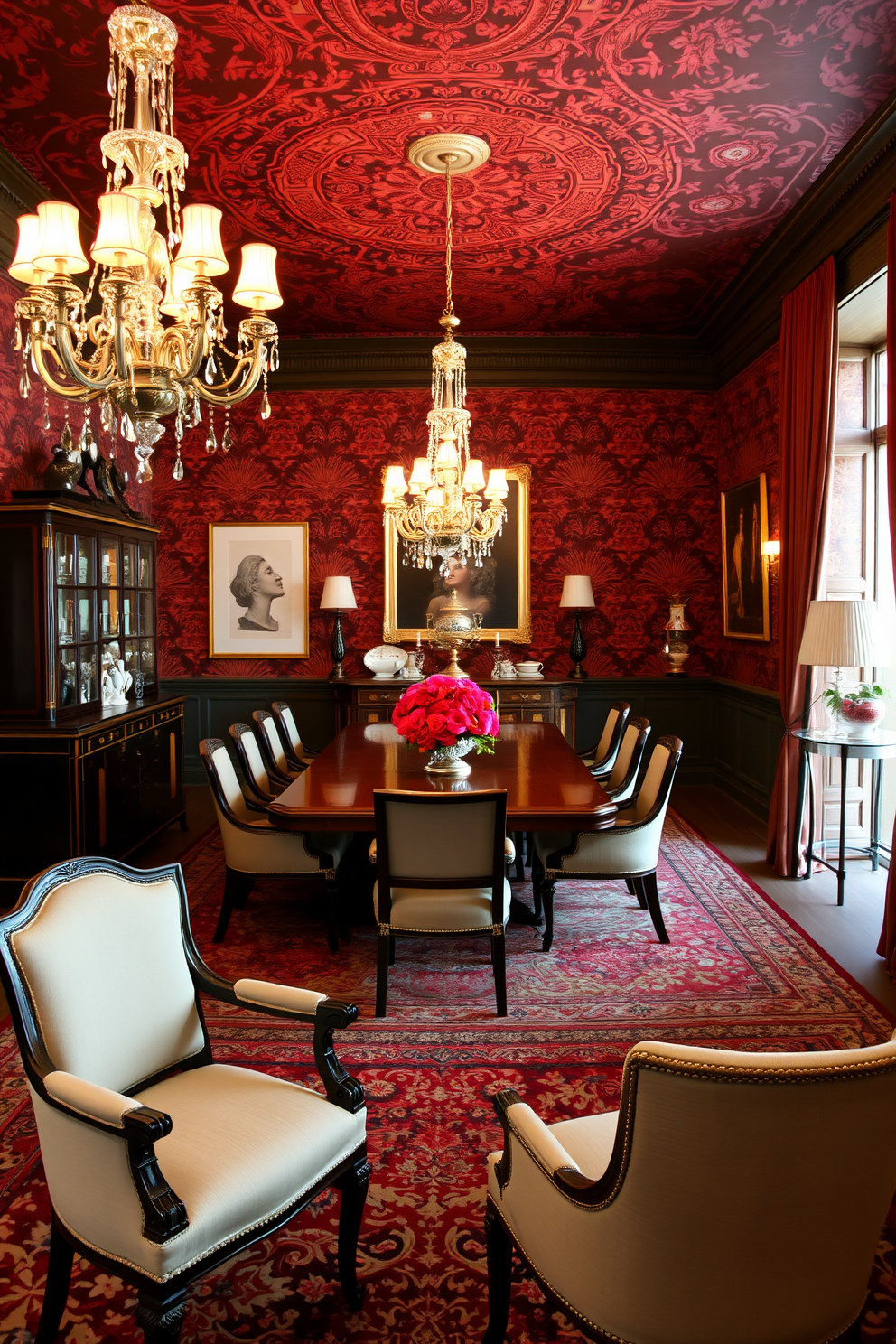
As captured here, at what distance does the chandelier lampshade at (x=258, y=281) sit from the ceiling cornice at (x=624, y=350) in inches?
110

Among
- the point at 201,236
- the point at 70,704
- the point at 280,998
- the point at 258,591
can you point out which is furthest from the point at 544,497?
the point at 280,998

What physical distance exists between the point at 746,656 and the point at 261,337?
4962mm

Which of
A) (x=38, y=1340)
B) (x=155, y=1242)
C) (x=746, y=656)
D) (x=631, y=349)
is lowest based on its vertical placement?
(x=38, y=1340)

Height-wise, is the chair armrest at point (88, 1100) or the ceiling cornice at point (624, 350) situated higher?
the ceiling cornice at point (624, 350)

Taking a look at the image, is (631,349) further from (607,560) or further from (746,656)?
(746,656)

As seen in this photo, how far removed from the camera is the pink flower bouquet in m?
3.74

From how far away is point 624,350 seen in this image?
23.3ft

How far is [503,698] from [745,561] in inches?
84.2

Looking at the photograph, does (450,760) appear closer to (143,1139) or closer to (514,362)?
(143,1139)

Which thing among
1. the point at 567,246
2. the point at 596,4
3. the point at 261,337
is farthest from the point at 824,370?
the point at 261,337

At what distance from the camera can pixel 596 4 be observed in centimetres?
320

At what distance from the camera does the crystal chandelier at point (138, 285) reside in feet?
7.56

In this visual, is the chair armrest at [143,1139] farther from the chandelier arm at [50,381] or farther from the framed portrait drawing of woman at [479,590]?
the framed portrait drawing of woman at [479,590]

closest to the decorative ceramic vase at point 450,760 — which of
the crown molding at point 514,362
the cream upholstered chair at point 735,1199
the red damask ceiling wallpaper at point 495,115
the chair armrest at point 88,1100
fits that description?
the chair armrest at point 88,1100
